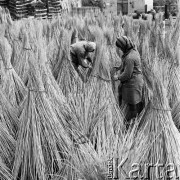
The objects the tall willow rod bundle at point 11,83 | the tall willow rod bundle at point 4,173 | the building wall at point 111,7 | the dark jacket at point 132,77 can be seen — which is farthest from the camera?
the building wall at point 111,7

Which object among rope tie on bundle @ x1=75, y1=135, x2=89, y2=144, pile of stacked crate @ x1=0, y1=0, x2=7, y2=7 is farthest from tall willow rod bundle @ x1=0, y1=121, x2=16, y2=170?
pile of stacked crate @ x1=0, y1=0, x2=7, y2=7

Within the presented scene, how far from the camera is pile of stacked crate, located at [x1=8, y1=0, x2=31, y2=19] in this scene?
27.9 ft

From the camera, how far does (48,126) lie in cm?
169

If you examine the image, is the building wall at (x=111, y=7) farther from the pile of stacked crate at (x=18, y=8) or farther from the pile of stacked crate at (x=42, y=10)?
the pile of stacked crate at (x=18, y=8)

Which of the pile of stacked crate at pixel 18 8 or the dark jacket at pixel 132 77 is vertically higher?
the pile of stacked crate at pixel 18 8

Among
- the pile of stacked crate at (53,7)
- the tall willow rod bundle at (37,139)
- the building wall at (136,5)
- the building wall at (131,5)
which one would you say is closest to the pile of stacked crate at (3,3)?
the pile of stacked crate at (53,7)

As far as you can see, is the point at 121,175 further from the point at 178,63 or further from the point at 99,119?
the point at 178,63

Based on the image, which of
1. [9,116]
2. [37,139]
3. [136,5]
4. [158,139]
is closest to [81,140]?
[37,139]

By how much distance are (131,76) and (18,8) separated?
6766 mm

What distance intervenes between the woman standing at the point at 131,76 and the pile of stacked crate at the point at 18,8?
653cm

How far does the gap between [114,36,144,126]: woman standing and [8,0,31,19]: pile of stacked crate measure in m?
6.53

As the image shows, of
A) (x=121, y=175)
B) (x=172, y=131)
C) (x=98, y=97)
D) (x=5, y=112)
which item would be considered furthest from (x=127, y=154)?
(x=5, y=112)

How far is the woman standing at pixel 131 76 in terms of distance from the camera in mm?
Result: 2621

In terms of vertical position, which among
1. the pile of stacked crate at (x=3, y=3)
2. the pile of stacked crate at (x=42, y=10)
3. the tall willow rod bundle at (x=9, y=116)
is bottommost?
the tall willow rod bundle at (x=9, y=116)
